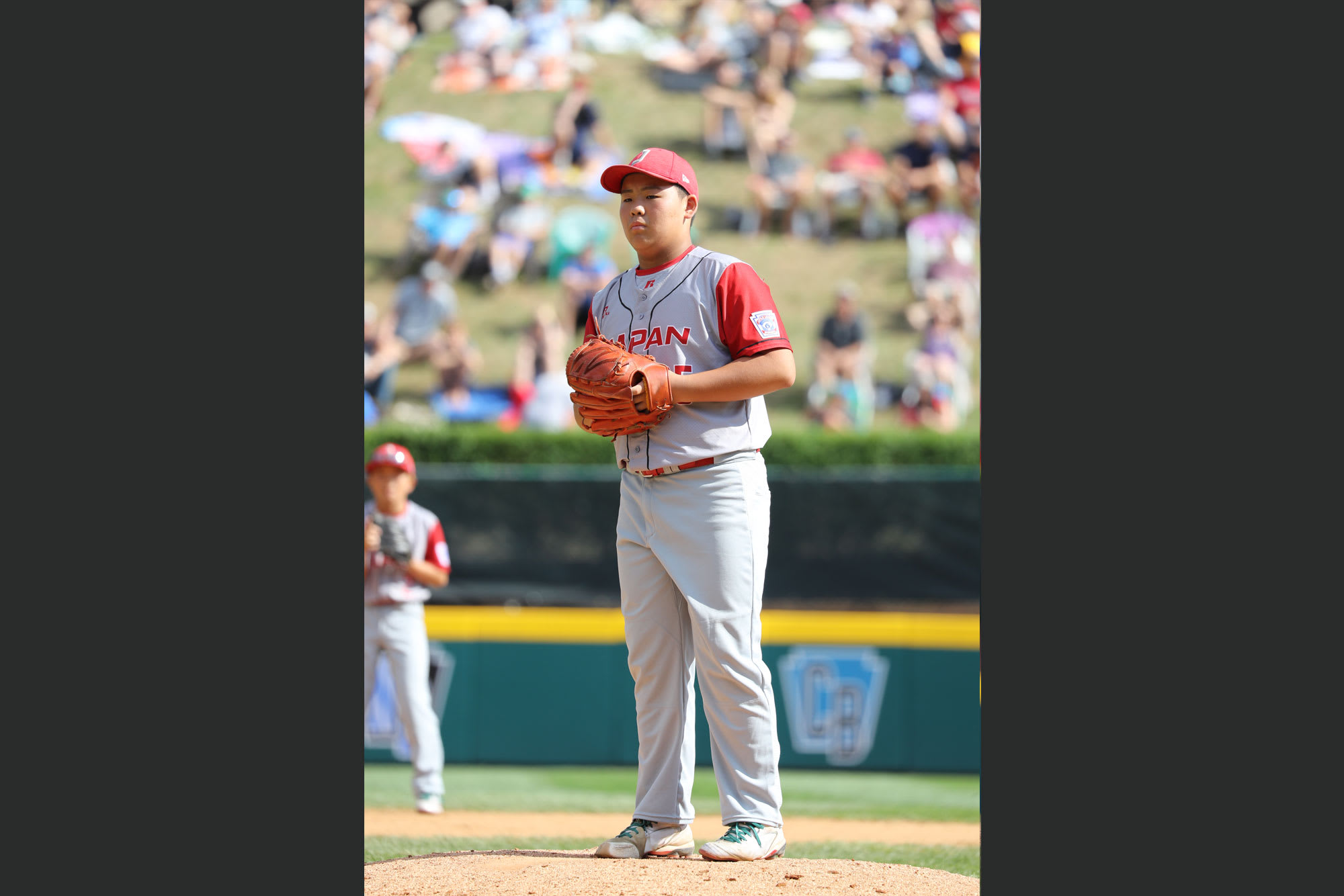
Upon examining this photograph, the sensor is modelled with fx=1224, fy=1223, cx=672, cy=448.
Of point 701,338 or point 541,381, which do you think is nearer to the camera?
point 701,338

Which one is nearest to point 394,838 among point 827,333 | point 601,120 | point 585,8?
point 827,333

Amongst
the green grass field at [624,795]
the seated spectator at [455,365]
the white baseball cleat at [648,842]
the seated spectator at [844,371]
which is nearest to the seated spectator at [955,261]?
the seated spectator at [844,371]

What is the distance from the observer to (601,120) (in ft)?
51.6

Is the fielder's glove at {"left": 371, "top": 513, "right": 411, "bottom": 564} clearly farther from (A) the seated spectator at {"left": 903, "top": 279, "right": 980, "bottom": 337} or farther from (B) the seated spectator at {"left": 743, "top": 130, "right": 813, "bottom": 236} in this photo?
(B) the seated spectator at {"left": 743, "top": 130, "right": 813, "bottom": 236}

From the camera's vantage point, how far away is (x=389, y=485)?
6.64 meters

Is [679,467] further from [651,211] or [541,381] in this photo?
[541,381]

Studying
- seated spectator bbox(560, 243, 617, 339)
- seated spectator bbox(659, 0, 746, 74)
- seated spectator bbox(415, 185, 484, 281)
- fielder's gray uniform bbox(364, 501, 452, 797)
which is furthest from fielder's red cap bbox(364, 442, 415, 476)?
seated spectator bbox(659, 0, 746, 74)

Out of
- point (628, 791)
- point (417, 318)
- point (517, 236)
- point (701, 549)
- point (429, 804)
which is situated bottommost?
point (628, 791)

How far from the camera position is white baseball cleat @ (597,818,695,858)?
381 centimetres

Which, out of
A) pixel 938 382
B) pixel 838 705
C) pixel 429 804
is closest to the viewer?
pixel 429 804

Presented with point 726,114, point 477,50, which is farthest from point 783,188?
point 477,50

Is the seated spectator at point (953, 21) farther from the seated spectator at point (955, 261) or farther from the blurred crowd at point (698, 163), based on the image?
the seated spectator at point (955, 261)

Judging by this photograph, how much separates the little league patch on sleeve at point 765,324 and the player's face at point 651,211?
0.38 metres

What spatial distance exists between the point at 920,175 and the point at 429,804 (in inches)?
413
